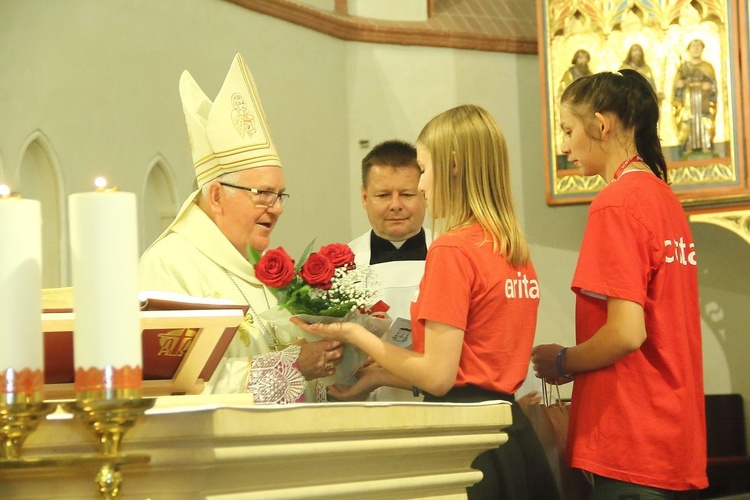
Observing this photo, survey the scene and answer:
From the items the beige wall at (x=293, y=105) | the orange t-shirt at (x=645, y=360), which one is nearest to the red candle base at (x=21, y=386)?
the orange t-shirt at (x=645, y=360)

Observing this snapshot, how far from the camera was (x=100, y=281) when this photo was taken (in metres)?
1.23

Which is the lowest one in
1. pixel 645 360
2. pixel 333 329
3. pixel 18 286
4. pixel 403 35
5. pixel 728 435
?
pixel 728 435

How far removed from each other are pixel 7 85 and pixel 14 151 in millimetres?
386

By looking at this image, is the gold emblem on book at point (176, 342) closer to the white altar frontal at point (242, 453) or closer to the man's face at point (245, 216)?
the white altar frontal at point (242, 453)

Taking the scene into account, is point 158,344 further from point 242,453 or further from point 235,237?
point 235,237

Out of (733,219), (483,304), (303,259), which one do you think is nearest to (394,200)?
(303,259)

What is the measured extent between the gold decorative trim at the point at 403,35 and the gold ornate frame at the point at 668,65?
5.88ft

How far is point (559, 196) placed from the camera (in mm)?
7691

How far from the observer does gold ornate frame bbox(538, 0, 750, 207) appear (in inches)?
288

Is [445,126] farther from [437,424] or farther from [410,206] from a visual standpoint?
[410,206]

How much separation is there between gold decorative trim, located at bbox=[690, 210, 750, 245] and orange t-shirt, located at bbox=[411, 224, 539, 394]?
191 inches

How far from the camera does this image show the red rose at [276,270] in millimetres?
2891

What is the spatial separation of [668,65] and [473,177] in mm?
5158

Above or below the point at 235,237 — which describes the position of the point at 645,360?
below
